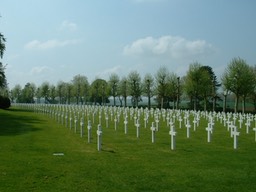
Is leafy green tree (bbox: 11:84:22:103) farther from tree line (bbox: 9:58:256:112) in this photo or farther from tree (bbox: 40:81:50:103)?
tree (bbox: 40:81:50:103)

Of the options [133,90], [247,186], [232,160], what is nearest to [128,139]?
[232,160]

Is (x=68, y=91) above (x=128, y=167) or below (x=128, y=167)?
above

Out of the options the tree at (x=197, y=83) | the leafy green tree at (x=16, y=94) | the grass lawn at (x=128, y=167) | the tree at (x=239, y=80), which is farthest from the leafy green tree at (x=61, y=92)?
the grass lawn at (x=128, y=167)

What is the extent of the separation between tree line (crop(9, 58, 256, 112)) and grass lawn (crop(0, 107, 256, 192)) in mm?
30531

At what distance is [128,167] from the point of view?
10.7 meters

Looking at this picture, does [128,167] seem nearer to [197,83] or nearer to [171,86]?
[197,83]

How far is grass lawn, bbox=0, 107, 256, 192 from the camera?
859cm

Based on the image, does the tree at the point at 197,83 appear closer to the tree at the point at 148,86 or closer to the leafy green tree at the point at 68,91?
the tree at the point at 148,86

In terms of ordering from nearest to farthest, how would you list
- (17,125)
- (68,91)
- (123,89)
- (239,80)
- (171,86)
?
(17,125) < (239,80) < (171,86) < (123,89) < (68,91)

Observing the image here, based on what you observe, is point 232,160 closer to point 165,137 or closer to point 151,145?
point 151,145

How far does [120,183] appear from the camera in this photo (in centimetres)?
879

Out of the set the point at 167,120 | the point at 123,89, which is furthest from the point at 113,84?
the point at 167,120

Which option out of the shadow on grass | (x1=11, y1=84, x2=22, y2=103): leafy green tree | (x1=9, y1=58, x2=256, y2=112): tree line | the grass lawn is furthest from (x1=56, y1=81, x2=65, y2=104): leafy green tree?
the grass lawn

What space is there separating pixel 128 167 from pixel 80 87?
8447 cm
